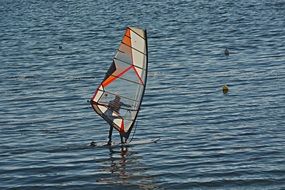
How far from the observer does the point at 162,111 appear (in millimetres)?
41156

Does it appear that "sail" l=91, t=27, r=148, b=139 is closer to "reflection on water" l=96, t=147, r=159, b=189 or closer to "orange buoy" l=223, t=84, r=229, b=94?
"reflection on water" l=96, t=147, r=159, b=189

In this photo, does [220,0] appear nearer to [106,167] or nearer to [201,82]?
[201,82]

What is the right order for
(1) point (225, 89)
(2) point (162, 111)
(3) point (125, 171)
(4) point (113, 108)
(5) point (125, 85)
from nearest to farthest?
(3) point (125, 171)
(4) point (113, 108)
(5) point (125, 85)
(2) point (162, 111)
(1) point (225, 89)

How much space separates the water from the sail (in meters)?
1.48

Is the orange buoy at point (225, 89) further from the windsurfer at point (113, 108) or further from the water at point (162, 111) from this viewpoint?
the windsurfer at point (113, 108)

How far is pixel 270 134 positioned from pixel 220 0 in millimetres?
81756

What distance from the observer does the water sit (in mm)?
30000

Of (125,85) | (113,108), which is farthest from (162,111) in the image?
(113,108)

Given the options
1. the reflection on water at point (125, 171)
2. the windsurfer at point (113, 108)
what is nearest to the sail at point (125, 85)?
the windsurfer at point (113, 108)

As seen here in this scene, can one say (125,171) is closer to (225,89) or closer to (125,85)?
(125,85)

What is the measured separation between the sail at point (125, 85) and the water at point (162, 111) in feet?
4.87

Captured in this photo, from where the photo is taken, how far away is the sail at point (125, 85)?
33.8m

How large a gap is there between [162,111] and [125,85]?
7.32 metres

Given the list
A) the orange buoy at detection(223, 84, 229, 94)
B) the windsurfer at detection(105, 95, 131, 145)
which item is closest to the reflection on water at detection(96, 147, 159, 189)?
the windsurfer at detection(105, 95, 131, 145)
